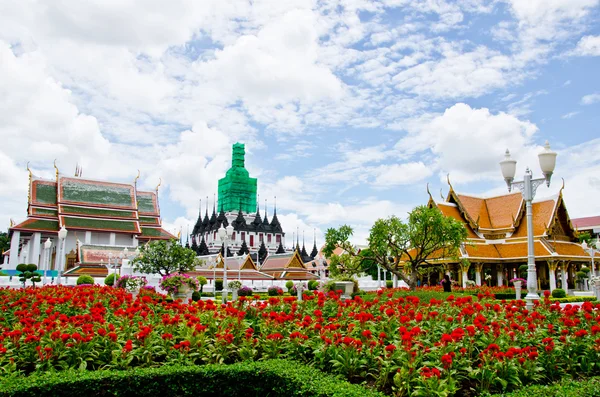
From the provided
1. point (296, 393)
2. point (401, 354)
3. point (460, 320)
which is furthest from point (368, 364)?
point (460, 320)

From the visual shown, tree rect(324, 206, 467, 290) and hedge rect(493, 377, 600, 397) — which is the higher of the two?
tree rect(324, 206, 467, 290)

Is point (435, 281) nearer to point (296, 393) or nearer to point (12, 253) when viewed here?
point (296, 393)

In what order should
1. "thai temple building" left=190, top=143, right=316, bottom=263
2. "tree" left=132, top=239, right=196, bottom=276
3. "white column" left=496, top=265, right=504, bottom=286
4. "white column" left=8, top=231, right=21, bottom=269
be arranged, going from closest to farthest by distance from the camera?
"tree" left=132, top=239, right=196, bottom=276 → "white column" left=496, top=265, right=504, bottom=286 → "white column" left=8, top=231, right=21, bottom=269 → "thai temple building" left=190, top=143, right=316, bottom=263

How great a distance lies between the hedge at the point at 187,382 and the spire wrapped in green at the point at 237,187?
9899 cm

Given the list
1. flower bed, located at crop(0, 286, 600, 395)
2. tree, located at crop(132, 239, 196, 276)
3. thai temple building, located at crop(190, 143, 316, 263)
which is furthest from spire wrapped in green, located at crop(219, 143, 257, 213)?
flower bed, located at crop(0, 286, 600, 395)

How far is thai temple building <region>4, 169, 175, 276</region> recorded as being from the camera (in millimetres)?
43344

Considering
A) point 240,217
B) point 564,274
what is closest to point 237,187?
point 240,217

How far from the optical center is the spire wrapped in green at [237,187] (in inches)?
4129

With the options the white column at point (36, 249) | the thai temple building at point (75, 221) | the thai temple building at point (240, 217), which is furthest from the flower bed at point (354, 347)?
the thai temple building at point (240, 217)

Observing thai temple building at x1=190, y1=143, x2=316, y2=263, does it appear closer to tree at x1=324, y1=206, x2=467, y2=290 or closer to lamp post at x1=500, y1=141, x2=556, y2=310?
tree at x1=324, y1=206, x2=467, y2=290

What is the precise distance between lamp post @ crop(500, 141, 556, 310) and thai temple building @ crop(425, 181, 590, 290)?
19.8 metres

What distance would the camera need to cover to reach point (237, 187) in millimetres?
105062

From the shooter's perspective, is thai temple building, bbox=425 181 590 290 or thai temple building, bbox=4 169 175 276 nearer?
thai temple building, bbox=425 181 590 290

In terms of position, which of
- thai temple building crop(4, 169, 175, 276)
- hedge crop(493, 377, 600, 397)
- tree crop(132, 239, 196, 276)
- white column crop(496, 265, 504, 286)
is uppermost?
thai temple building crop(4, 169, 175, 276)
